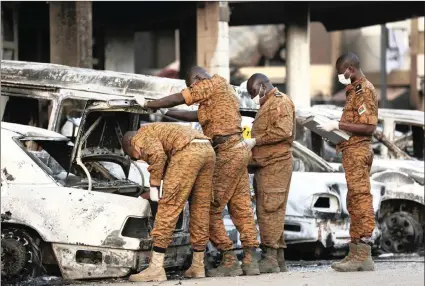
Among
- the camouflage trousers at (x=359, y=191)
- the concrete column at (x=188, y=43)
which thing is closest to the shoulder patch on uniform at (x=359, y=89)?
Answer: the camouflage trousers at (x=359, y=191)

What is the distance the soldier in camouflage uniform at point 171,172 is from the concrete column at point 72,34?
6.70 meters

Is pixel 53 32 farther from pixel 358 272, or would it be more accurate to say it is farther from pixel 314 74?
pixel 314 74

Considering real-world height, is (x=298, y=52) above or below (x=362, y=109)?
above

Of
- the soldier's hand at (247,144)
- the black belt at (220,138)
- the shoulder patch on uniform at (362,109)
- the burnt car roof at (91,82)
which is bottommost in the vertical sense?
the soldier's hand at (247,144)

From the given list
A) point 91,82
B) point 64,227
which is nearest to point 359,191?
point 64,227

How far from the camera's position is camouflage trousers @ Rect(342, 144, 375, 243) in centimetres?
979

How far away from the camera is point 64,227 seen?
30.2ft

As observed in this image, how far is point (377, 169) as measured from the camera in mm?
13062

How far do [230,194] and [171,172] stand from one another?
73 centimetres

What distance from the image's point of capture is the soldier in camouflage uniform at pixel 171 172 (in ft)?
29.9

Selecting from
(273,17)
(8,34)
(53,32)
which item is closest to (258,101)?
(53,32)

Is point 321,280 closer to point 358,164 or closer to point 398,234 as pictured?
point 358,164

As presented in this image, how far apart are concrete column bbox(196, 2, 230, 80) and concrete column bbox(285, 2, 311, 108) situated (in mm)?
3105

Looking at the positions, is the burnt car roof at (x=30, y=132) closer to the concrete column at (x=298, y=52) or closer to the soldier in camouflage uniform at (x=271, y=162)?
the soldier in camouflage uniform at (x=271, y=162)
